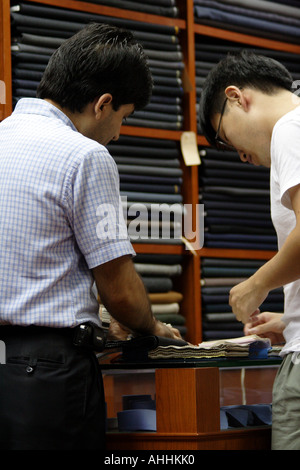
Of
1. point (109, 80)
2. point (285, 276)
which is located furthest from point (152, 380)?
point (109, 80)

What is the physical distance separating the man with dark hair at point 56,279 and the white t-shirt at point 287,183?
12.6 inches

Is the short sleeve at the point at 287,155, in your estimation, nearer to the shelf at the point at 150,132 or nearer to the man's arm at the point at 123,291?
the man's arm at the point at 123,291

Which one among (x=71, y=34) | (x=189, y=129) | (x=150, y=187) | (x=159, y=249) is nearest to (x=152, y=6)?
(x=71, y=34)

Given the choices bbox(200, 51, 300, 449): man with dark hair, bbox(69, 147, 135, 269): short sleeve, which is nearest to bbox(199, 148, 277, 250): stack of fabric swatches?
bbox(200, 51, 300, 449): man with dark hair

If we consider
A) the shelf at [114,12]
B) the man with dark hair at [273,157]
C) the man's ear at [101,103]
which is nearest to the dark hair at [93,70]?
the man's ear at [101,103]

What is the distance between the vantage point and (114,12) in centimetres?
288

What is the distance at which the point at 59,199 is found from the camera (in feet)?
4.40

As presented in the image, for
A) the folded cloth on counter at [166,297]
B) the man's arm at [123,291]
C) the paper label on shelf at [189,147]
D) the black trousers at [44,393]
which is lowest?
the folded cloth on counter at [166,297]

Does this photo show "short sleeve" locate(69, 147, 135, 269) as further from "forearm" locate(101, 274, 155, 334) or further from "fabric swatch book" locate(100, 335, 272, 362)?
"fabric swatch book" locate(100, 335, 272, 362)

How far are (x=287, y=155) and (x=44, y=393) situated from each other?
2.20ft

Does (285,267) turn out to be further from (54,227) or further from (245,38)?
(245,38)

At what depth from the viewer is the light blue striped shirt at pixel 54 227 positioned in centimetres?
131

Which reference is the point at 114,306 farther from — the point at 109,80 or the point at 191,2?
the point at 191,2

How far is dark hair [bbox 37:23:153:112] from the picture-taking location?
153 centimetres
